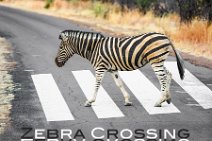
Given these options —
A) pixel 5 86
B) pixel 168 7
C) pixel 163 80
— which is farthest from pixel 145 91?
pixel 168 7

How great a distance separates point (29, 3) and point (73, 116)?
35.3 meters

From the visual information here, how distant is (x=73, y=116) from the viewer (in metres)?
11.9

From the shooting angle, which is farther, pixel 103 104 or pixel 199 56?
Answer: pixel 199 56

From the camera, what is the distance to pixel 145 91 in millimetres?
14156

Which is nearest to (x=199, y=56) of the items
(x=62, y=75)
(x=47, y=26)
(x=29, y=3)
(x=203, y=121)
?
(x=62, y=75)

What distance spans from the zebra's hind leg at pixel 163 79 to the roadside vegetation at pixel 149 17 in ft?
21.8

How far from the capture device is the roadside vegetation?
2100 centimetres

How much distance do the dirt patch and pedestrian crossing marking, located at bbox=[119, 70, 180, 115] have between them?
10.2 ft

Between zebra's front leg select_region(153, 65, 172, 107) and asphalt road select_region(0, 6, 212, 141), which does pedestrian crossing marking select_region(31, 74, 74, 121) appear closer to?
asphalt road select_region(0, 6, 212, 141)

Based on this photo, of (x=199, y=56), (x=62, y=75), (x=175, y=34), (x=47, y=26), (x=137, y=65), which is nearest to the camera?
(x=137, y=65)

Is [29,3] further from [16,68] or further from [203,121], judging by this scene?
[203,121]

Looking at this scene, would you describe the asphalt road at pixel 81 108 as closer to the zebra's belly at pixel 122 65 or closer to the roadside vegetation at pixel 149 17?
the zebra's belly at pixel 122 65

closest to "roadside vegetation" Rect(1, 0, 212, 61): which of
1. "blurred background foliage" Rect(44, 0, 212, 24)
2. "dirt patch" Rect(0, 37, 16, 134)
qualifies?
"blurred background foliage" Rect(44, 0, 212, 24)

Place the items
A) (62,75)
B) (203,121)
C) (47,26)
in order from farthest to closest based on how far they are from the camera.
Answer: (47,26) < (62,75) < (203,121)
